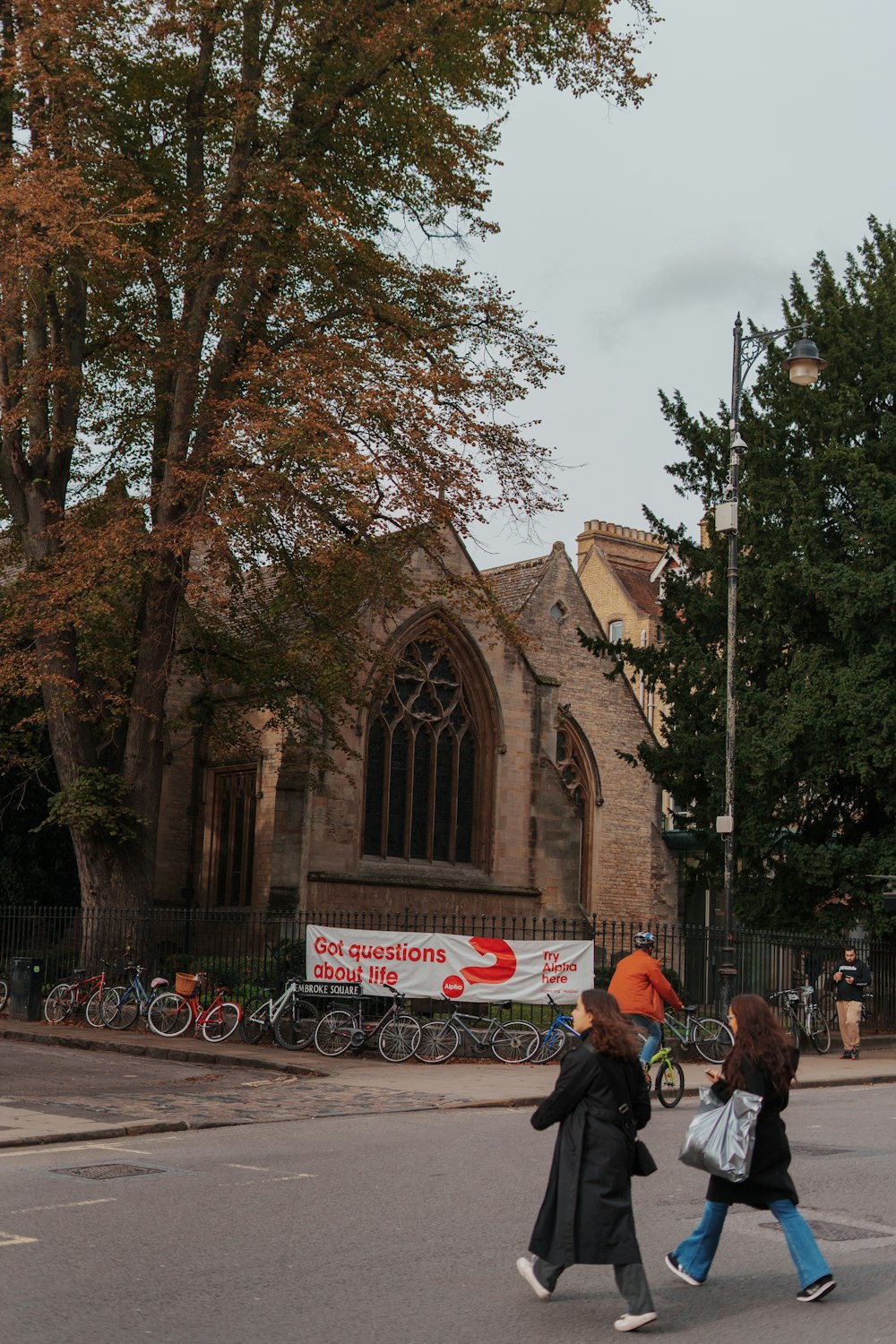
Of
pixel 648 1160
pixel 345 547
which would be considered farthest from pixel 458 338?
pixel 648 1160

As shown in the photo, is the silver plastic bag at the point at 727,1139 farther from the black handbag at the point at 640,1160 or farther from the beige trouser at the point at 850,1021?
the beige trouser at the point at 850,1021

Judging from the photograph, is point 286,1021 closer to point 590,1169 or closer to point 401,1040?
point 401,1040

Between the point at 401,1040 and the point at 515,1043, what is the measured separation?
4.84 feet

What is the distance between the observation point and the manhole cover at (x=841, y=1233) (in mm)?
8250

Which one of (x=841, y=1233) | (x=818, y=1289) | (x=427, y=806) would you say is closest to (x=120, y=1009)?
(x=427, y=806)

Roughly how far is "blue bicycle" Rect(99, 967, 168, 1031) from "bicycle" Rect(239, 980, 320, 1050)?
71.7 inches

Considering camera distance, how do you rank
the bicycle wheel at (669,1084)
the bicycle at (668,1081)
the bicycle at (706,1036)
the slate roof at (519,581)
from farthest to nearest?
the slate roof at (519,581)
the bicycle at (706,1036)
the bicycle wheel at (669,1084)
the bicycle at (668,1081)

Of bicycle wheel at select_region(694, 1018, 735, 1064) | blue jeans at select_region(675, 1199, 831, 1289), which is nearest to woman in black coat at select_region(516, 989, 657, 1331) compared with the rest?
blue jeans at select_region(675, 1199, 831, 1289)

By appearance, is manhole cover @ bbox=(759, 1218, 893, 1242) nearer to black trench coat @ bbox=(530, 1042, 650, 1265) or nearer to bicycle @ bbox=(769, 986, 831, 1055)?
black trench coat @ bbox=(530, 1042, 650, 1265)

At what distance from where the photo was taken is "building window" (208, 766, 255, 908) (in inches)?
1200

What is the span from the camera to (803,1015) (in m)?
23.3

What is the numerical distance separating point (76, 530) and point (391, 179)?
7614 mm

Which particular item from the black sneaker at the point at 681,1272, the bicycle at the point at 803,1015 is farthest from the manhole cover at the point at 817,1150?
the bicycle at the point at 803,1015

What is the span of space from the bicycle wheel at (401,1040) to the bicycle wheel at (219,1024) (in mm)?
2295
